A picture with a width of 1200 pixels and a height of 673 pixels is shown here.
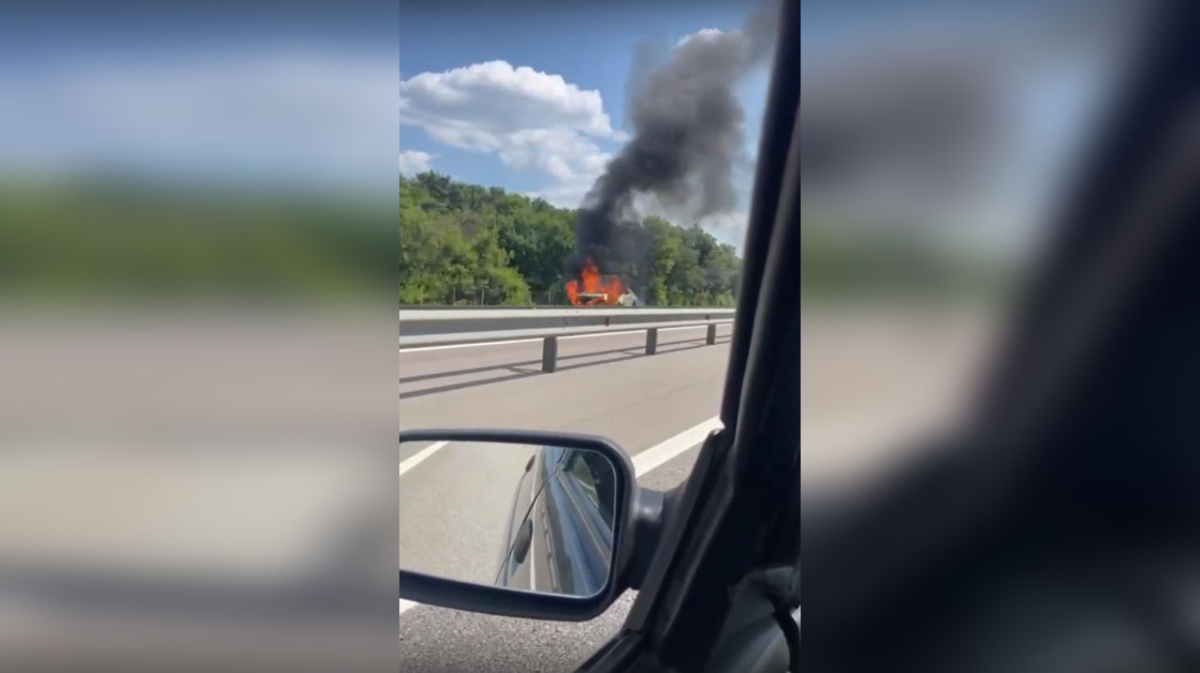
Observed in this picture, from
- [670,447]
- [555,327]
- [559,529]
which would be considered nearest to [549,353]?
[555,327]

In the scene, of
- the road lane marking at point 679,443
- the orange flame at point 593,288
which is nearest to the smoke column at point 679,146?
the orange flame at point 593,288

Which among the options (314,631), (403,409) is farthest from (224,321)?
(314,631)

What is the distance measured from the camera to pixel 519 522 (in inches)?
49.6

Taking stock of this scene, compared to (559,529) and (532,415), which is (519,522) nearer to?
(559,529)

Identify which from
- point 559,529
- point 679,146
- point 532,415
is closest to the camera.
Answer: point 679,146

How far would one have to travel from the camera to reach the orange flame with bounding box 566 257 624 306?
0.99 m

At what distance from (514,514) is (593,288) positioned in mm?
429

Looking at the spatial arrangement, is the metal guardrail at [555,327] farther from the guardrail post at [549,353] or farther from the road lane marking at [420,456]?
the road lane marking at [420,456]

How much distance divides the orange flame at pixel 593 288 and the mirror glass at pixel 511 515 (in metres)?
0.23

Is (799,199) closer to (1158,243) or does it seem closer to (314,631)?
(1158,243)

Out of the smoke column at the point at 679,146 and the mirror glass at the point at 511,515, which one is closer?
the smoke column at the point at 679,146

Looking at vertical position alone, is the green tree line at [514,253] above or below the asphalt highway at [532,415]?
above

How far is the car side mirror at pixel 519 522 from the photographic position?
3.70 ft

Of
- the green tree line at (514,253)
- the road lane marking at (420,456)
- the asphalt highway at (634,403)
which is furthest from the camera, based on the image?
the road lane marking at (420,456)
